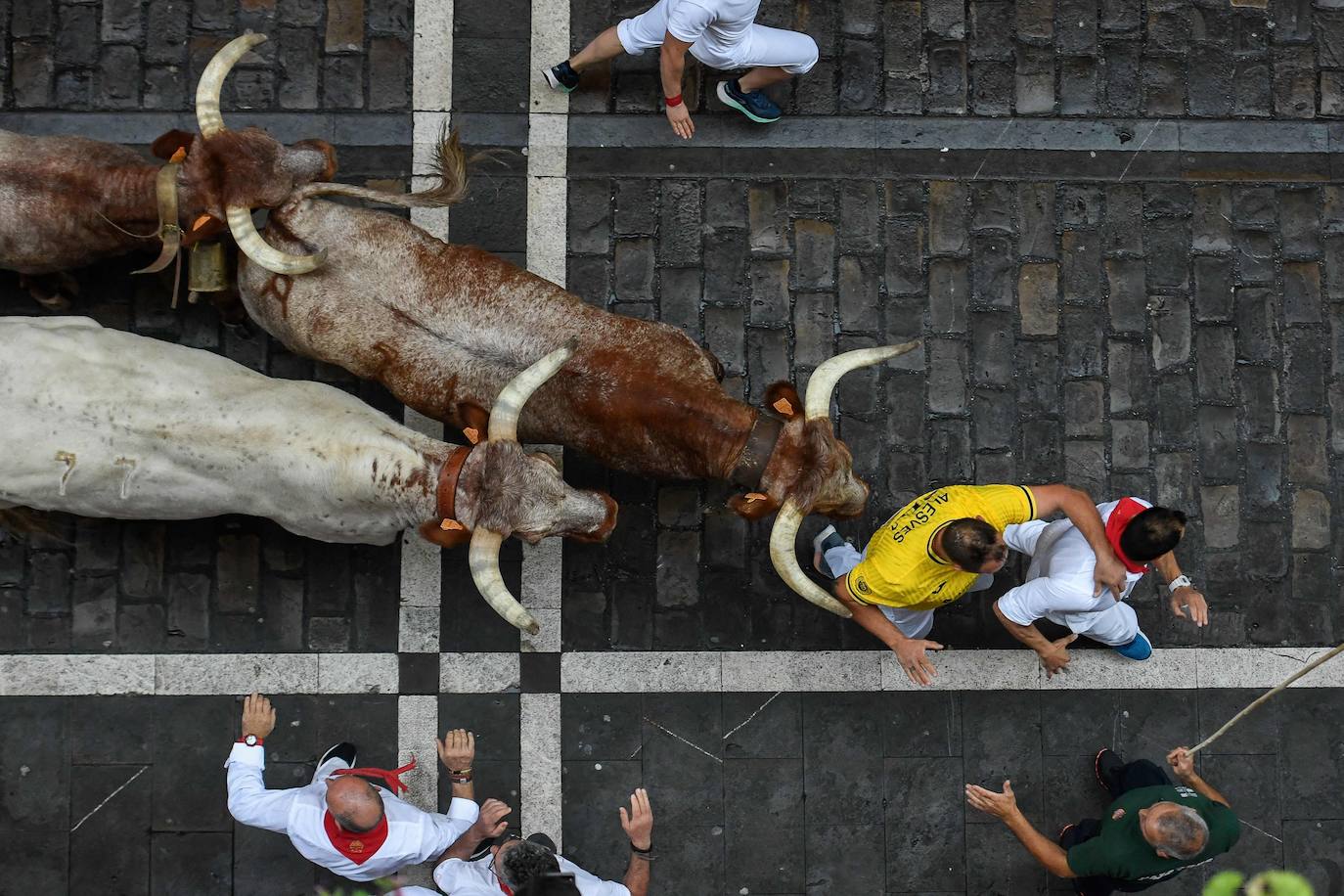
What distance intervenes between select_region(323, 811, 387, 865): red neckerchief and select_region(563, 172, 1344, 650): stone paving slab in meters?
2.05

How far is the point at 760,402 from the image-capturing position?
25.7 ft

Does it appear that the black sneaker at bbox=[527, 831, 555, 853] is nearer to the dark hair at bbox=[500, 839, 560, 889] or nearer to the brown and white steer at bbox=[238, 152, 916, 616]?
the dark hair at bbox=[500, 839, 560, 889]

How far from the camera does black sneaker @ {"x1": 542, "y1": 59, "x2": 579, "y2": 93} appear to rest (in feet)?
25.8

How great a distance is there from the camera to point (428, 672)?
25.3ft

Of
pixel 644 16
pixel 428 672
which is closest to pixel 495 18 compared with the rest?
pixel 644 16

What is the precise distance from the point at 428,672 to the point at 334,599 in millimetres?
854

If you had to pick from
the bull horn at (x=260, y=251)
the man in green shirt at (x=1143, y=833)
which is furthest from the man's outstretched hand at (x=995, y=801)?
the bull horn at (x=260, y=251)

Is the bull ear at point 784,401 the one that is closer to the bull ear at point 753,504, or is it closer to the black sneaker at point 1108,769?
the bull ear at point 753,504

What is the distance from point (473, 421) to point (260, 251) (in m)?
1.64

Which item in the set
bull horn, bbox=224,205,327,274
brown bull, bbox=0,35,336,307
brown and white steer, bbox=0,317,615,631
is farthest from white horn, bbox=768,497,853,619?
brown bull, bbox=0,35,336,307

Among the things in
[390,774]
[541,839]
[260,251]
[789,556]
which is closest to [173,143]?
[260,251]

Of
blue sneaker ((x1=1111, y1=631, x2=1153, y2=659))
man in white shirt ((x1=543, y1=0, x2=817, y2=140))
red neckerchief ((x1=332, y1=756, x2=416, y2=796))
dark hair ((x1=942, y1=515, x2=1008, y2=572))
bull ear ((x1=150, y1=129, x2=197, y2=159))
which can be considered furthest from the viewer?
blue sneaker ((x1=1111, y1=631, x2=1153, y2=659))

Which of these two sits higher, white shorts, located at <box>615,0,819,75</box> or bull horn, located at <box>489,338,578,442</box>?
white shorts, located at <box>615,0,819,75</box>

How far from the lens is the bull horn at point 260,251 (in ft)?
21.2
